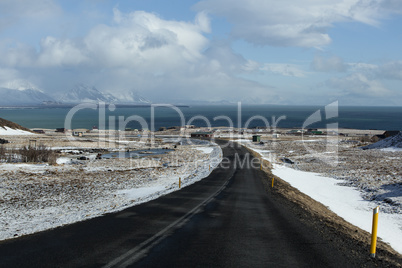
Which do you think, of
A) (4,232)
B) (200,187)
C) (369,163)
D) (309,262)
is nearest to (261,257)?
A: (309,262)

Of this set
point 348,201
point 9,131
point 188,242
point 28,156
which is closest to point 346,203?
point 348,201

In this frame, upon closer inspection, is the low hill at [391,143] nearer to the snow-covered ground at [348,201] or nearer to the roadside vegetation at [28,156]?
the snow-covered ground at [348,201]

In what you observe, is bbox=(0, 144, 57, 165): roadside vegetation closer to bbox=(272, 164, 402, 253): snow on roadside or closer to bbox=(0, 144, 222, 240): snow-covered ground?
bbox=(0, 144, 222, 240): snow-covered ground

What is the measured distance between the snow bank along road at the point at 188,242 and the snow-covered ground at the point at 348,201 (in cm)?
412

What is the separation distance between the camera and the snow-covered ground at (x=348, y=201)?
15752mm

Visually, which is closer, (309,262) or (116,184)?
(309,262)

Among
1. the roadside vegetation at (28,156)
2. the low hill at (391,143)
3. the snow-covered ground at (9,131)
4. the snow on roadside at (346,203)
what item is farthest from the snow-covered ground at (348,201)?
the snow-covered ground at (9,131)

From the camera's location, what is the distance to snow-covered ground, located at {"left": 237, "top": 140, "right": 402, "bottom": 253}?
1575 centimetres

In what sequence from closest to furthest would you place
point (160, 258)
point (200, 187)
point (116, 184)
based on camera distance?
point (160, 258), point (200, 187), point (116, 184)

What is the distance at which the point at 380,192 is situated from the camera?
81.0 ft

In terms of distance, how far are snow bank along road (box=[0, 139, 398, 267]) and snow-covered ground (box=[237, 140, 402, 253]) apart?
4.12 metres

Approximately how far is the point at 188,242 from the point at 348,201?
17178 millimetres

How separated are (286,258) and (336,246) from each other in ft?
6.86

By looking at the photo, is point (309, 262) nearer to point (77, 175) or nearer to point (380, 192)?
point (380, 192)
